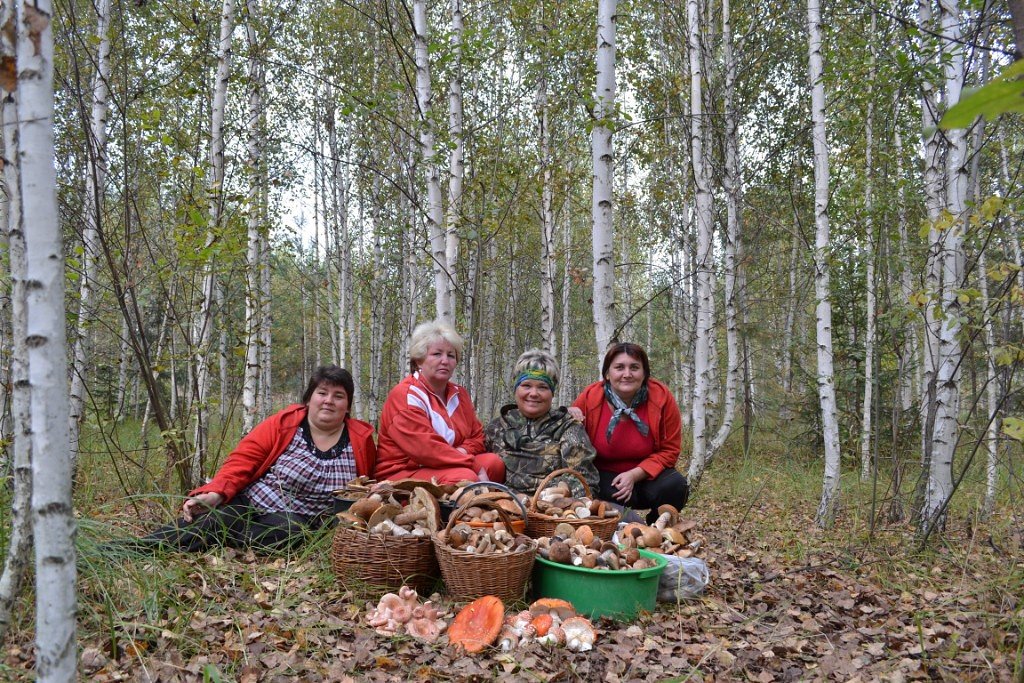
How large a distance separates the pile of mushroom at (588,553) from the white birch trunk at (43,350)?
211cm

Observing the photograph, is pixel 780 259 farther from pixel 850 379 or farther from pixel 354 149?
pixel 354 149

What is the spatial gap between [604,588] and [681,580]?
25.0 inches

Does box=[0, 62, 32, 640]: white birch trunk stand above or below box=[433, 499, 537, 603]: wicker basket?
above

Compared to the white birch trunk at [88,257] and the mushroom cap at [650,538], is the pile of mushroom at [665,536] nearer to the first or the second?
the mushroom cap at [650,538]

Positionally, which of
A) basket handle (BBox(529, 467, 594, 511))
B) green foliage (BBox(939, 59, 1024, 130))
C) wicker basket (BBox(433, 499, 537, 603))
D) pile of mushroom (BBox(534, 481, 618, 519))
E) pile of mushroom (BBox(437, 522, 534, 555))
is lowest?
wicker basket (BBox(433, 499, 537, 603))

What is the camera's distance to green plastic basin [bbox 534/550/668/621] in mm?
3170

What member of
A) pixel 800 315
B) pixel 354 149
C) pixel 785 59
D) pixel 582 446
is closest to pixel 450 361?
pixel 582 446

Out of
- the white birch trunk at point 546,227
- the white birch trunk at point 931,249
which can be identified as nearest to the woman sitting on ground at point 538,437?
the white birch trunk at point 931,249

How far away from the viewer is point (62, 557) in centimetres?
167

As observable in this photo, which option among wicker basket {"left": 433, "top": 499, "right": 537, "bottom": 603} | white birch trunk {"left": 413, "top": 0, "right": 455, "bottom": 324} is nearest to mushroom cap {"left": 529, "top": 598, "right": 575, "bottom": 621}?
wicker basket {"left": 433, "top": 499, "right": 537, "bottom": 603}

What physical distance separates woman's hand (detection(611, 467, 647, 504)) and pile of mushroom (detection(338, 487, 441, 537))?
4.53 ft

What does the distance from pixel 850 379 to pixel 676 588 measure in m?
8.62

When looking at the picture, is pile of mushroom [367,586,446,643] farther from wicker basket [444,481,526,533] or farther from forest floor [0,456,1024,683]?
wicker basket [444,481,526,533]

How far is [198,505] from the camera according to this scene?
3676 mm
